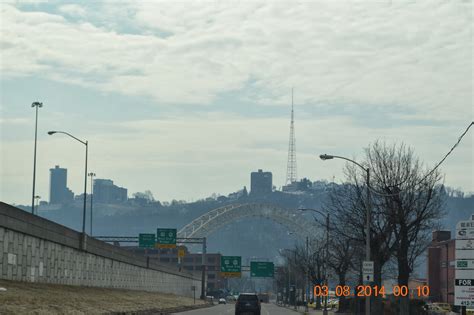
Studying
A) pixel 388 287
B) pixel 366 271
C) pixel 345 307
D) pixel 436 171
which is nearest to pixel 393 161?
pixel 436 171

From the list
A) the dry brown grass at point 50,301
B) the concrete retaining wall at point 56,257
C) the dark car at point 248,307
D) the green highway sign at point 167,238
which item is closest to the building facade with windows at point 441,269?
the green highway sign at point 167,238

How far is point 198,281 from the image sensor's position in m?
185

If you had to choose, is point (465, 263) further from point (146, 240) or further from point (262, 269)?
point (262, 269)

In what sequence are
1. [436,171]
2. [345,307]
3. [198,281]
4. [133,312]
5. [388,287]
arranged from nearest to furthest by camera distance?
[436,171] → [133,312] → [345,307] → [388,287] → [198,281]

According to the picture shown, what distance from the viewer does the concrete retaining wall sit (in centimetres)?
4916

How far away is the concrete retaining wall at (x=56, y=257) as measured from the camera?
49.2 meters

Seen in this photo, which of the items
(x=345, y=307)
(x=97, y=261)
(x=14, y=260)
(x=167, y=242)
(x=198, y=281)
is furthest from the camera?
(x=198, y=281)

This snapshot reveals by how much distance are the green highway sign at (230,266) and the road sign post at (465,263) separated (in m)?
131

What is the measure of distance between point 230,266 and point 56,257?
90928 millimetres

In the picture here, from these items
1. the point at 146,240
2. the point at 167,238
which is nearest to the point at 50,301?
the point at 167,238

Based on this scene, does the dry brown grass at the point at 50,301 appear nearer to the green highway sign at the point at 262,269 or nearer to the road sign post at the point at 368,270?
the road sign post at the point at 368,270

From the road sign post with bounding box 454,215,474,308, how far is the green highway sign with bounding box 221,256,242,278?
430 feet

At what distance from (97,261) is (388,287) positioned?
70.1 metres

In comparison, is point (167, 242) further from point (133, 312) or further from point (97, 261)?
point (133, 312)
